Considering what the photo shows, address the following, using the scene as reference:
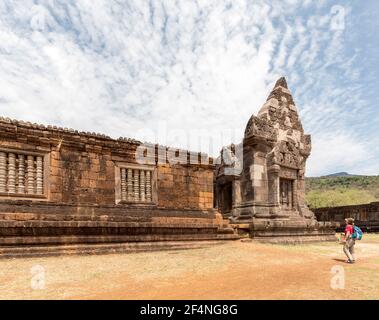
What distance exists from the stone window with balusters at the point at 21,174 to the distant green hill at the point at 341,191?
150 ft

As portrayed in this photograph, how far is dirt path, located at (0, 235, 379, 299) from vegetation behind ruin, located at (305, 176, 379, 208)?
44165 millimetres

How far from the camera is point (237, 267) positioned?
7.27 metres

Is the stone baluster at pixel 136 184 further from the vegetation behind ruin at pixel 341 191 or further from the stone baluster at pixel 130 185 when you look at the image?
the vegetation behind ruin at pixel 341 191

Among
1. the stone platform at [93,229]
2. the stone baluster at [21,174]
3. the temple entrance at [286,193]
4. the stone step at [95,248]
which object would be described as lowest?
the stone step at [95,248]

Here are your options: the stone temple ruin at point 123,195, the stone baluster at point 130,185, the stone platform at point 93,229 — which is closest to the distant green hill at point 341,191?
the stone temple ruin at point 123,195

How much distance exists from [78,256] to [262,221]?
8324 mm

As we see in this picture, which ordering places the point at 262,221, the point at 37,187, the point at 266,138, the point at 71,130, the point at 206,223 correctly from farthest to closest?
the point at 266,138 → the point at 262,221 → the point at 206,223 → the point at 71,130 → the point at 37,187

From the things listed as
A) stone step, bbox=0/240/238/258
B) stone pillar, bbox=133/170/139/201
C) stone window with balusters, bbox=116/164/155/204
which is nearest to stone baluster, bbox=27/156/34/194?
stone step, bbox=0/240/238/258

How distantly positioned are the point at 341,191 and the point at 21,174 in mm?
64218

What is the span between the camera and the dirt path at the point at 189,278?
4.68 metres

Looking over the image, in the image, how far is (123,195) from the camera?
11.2 m

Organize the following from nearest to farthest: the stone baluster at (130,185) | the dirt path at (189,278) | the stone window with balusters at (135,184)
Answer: the dirt path at (189,278) < the stone window with balusters at (135,184) < the stone baluster at (130,185)

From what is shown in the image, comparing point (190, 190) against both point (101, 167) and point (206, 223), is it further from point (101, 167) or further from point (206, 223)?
point (101, 167)
